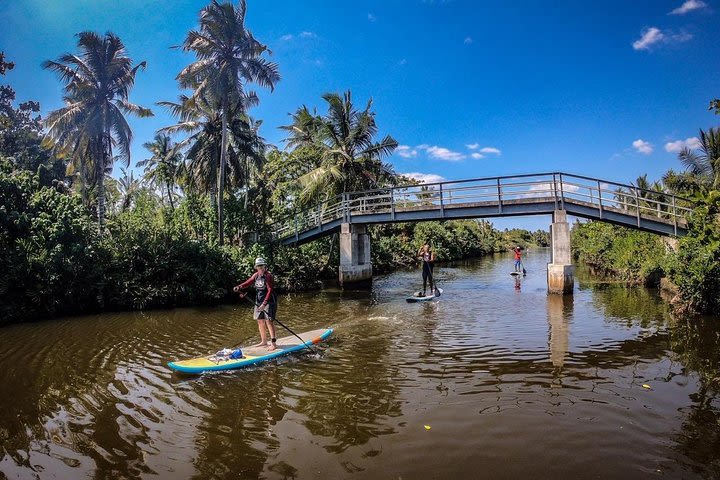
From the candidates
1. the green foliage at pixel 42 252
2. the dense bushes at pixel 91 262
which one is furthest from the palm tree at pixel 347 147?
the green foliage at pixel 42 252

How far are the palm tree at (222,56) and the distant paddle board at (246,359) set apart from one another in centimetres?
1528

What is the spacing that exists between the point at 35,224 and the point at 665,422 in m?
19.5

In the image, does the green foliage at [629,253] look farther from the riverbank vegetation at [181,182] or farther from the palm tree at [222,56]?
the palm tree at [222,56]

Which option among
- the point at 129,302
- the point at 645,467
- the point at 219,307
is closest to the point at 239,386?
the point at 645,467

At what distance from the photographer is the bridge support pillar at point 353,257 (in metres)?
23.8

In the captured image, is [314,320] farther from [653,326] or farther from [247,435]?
[653,326]

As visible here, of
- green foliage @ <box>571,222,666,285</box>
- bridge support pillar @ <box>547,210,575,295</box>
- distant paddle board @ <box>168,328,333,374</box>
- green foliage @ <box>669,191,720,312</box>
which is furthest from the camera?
green foliage @ <box>571,222,666,285</box>

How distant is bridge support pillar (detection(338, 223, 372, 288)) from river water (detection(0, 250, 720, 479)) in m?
11.8

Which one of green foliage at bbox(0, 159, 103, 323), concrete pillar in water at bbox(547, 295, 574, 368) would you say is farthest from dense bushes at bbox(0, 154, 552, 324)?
concrete pillar in water at bbox(547, 295, 574, 368)

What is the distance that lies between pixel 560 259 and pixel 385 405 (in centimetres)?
1514

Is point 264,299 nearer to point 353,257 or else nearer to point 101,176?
point 353,257

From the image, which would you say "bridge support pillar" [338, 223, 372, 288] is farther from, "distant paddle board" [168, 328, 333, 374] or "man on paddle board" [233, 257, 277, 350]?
"man on paddle board" [233, 257, 277, 350]

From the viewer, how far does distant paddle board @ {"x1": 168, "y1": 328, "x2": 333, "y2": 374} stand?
7832 mm

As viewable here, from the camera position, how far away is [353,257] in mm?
24297
